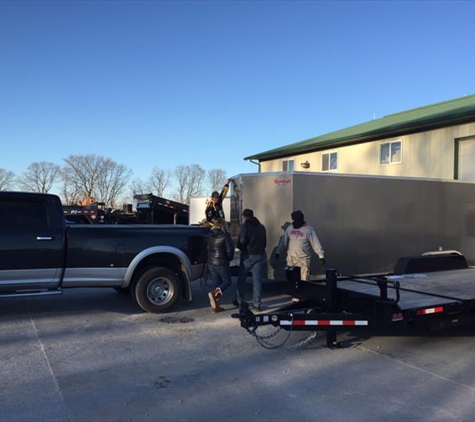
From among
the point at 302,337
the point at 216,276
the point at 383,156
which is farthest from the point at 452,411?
the point at 383,156

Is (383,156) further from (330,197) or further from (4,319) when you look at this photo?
(4,319)

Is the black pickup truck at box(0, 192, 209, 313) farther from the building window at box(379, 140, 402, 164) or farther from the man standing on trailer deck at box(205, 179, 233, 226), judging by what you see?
the building window at box(379, 140, 402, 164)

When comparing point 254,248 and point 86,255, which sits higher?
point 254,248

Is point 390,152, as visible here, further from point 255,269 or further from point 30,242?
point 30,242

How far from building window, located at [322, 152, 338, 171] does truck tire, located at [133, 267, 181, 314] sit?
43.0 ft

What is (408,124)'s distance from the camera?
16125 mm

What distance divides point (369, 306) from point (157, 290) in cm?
393

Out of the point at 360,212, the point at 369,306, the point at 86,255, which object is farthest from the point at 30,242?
the point at 360,212

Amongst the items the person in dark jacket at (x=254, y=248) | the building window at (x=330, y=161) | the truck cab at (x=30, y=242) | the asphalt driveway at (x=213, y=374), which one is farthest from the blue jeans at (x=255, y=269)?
the building window at (x=330, y=161)

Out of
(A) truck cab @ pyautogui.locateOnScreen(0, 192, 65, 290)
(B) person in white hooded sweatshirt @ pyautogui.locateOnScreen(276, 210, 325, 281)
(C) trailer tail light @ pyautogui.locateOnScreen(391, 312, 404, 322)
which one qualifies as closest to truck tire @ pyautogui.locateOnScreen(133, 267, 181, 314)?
(A) truck cab @ pyautogui.locateOnScreen(0, 192, 65, 290)

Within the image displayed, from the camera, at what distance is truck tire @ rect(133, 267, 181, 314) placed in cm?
802

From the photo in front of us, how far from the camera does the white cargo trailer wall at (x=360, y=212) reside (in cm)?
939

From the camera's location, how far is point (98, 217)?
20.7 m

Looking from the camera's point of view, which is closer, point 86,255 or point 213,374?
point 213,374
